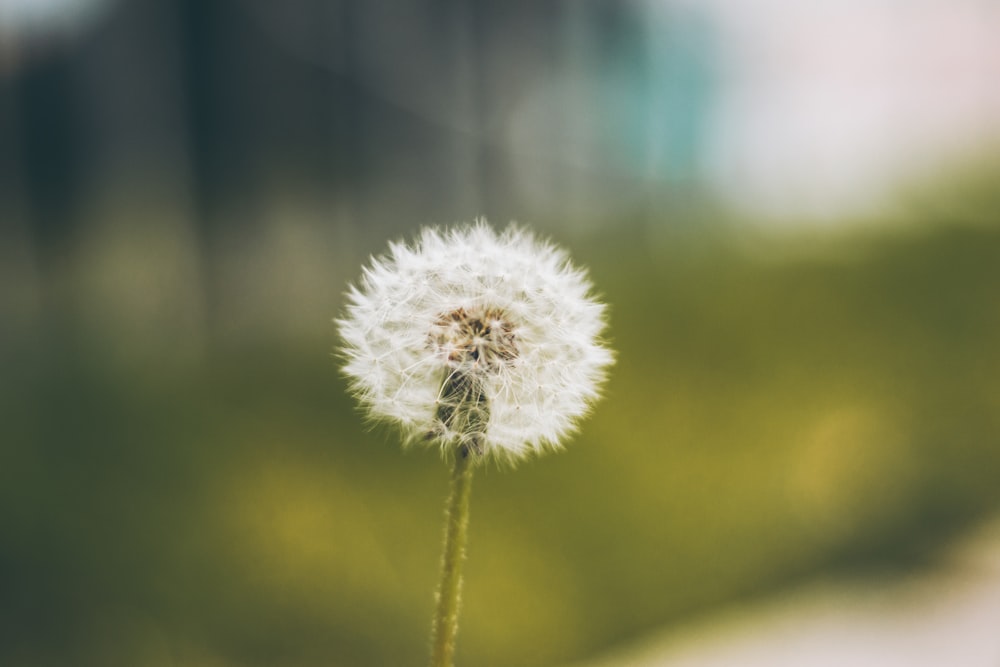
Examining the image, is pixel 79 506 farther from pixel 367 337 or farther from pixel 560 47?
pixel 560 47

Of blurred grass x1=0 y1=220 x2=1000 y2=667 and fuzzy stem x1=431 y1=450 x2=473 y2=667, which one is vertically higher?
blurred grass x1=0 y1=220 x2=1000 y2=667

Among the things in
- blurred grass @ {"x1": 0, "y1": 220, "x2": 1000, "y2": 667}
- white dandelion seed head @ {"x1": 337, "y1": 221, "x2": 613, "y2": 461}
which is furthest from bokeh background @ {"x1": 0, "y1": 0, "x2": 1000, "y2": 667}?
white dandelion seed head @ {"x1": 337, "y1": 221, "x2": 613, "y2": 461}

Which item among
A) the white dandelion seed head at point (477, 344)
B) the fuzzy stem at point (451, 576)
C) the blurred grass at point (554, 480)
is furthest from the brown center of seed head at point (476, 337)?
the blurred grass at point (554, 480)

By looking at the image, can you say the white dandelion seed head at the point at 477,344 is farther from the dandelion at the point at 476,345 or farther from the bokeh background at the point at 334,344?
the bokeh background at the point at 334,344

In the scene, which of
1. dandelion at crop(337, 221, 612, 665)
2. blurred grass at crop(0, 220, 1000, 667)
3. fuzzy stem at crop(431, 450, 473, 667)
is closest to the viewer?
fuzzy stem at crop(431, 450, 473, 667)

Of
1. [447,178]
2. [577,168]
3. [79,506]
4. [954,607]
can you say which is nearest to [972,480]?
[954,607]

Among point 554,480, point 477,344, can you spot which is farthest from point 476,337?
point 554,480

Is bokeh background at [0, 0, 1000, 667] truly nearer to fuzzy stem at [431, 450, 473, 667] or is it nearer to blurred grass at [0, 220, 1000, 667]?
blurred grass at [0, 220, 1000, 667]

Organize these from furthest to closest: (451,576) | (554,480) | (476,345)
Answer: (554,480)
(476,345)
(451,576)

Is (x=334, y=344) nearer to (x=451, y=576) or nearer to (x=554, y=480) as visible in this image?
(x=554, y=480)
